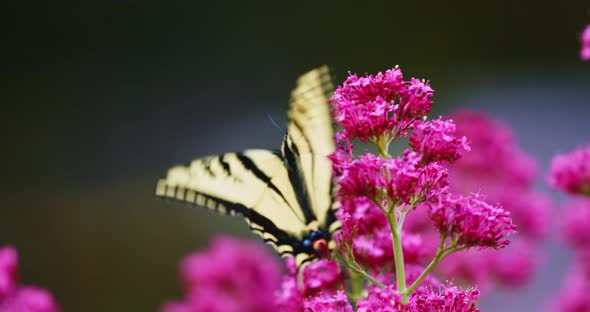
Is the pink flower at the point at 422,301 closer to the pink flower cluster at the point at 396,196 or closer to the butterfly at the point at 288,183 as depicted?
the pink flower cluster at the point at 396,196

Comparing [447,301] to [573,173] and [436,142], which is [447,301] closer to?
[436,142]

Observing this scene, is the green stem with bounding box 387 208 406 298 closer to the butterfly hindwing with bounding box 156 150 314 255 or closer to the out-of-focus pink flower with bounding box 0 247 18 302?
the butterfly hindwing with bounding box 156 150 314 255

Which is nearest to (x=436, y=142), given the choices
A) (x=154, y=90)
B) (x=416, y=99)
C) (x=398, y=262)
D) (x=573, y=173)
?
(x=416, y=99)

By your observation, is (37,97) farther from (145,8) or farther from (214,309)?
(214,309)

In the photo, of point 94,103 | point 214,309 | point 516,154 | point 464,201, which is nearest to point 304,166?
point 464,201

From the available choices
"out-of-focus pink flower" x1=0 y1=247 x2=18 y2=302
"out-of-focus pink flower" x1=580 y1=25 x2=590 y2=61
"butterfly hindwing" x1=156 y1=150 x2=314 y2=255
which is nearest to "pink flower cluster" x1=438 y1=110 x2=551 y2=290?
"out-of-focus pink flower" x1=580 y1=25 x2=590 y2=61

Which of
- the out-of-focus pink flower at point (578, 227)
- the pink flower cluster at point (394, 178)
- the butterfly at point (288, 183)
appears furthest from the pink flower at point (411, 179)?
the out-of-focus pink flower at point (578, 227)
